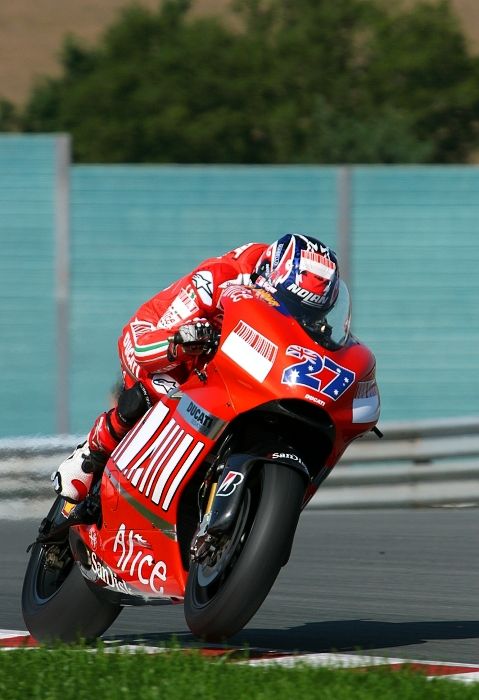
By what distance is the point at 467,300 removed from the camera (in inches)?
642

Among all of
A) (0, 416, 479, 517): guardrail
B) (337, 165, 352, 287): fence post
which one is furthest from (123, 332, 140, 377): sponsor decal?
(337, 165, 352, 287): fence post

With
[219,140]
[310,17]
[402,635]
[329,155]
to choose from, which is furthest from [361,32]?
[402,635]

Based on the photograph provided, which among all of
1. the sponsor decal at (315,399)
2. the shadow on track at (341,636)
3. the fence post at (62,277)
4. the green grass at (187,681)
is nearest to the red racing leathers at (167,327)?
the sponsor decal at (315,399)

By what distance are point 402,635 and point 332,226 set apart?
9.37 metres

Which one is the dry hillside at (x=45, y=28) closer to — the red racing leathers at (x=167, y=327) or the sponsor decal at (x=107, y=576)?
the red racing leathers at (x=167, y=327)

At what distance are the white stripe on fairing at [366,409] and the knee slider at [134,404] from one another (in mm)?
919

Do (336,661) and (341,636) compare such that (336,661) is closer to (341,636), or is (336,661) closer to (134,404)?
(341,636)

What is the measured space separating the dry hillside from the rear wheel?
296ft

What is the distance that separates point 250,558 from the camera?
5793 millimetres

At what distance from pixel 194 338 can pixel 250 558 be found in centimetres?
95

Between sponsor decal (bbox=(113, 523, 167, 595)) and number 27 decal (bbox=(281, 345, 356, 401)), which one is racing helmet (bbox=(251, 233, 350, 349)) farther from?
sponsor decal (bbox=(113, 523, 167, 595))

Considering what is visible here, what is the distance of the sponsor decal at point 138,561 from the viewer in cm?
636

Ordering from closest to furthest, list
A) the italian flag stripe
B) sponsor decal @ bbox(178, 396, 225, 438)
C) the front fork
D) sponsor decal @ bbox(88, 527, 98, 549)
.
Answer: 1. the front fork
2. sponsor decal @ bbox(178, 396, 225, 438)
3. the italian flag stripe
4. sponsor decal @ bbox(88, 527, 98, 549)

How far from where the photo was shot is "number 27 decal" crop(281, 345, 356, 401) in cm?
603
